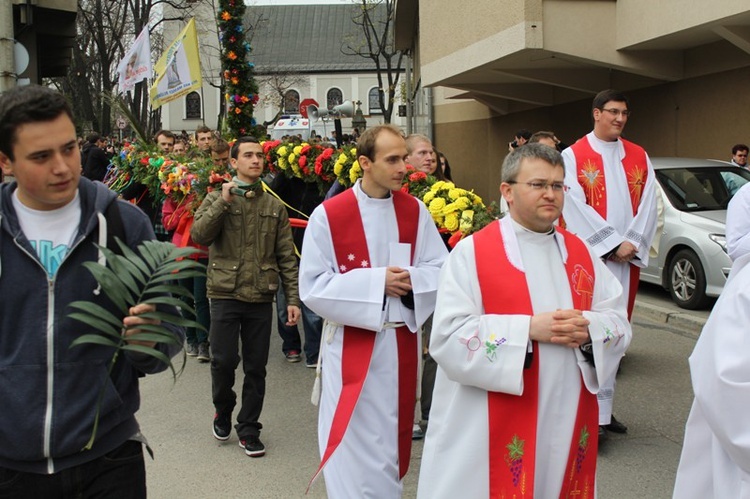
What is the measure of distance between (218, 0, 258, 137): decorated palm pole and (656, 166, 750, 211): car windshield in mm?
5427

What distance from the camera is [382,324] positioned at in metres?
4.41

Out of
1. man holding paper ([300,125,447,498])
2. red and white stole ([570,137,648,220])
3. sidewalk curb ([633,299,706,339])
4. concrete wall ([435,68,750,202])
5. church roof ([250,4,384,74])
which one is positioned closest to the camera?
man holding paper ([300,125,447,498])

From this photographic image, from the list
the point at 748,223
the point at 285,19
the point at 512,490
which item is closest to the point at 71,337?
the point at 512,490

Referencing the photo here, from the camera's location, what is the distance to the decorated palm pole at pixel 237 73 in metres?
11.1

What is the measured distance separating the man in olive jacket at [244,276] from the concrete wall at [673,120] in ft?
34.0

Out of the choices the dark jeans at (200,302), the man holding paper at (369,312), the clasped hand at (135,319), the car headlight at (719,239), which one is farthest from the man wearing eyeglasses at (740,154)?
the clasped hand at (135,319)

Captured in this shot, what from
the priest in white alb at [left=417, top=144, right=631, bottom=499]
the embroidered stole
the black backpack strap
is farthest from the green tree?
the black backpack strap

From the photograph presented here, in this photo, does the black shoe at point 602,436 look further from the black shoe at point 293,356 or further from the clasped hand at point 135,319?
the clasped hand at point 135,319

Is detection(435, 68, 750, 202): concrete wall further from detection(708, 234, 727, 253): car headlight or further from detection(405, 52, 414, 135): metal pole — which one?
detection(405, 52, 414, 135): metal pole

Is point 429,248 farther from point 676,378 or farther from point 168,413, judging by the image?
point 676,378

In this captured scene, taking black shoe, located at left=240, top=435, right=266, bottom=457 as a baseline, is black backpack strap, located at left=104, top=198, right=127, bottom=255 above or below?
above

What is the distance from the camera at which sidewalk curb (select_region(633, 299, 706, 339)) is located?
370 inches

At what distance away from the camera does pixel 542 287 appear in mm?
3414

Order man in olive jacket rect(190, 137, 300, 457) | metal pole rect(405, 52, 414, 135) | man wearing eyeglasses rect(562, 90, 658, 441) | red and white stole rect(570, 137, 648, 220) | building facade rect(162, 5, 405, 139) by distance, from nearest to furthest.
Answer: man in olive jacket rect(190, 137, 300, 457) < man wearing eyeglasses rect(562, 90, 658, 441) < red and white stole rect(570, 137, 648, 220) < metal pole rect(405, 52, 414, 135) < building facade rect(162, 5, 405, 139)
